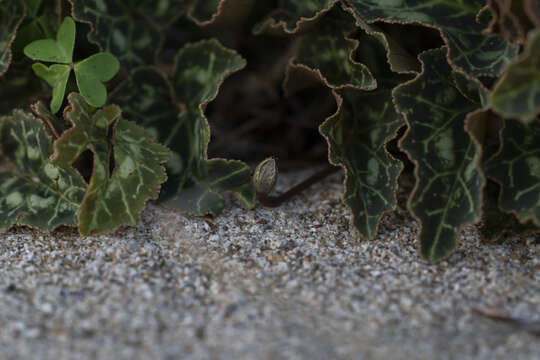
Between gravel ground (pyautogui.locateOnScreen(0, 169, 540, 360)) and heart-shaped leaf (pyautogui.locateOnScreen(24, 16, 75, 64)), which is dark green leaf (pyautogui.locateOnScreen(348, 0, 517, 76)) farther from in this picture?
heart-shaped leaf (pyautogui.locateOnScreen(24, 16, 75, 64))

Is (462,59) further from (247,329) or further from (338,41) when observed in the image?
(247,329)

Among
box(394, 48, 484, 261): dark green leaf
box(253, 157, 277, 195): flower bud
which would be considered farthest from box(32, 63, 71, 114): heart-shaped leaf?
box(394, 48, 484, 261): dark green leaf

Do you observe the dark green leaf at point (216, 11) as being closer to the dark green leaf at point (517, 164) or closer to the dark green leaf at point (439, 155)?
the dark green leaf at point (439, 155)

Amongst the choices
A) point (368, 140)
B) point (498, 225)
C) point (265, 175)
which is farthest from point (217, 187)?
point (498, 225)

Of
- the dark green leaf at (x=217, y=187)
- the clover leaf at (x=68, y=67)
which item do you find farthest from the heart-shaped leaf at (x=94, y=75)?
the dark green leaf at (x=217, y=187)

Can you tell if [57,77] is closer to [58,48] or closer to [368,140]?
[58,48]

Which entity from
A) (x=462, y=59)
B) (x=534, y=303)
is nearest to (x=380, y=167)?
(x=462, y=59)
